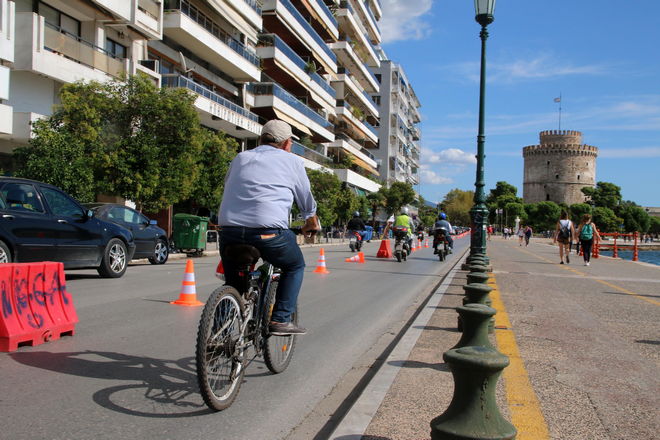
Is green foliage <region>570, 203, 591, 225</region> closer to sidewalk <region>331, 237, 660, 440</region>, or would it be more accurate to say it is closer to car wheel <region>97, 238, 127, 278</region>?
sidewalk <region>331, 237, 660, 440</region>

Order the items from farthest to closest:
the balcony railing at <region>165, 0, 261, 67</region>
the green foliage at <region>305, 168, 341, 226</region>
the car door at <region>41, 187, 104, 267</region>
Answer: the green foliage at <region>305, 168, 341, 226</region> → the balcony railing at <region>165, 0, 261, 67</region> → the car door at <region>41, 187, 104, 267</region>

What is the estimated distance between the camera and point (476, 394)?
2469mm

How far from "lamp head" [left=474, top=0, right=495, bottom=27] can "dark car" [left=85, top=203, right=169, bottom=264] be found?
8.99 m

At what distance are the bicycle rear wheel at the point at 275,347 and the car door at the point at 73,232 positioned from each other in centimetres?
601

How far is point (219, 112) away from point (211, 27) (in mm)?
4982

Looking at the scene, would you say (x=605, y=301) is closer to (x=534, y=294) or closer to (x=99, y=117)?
(x=534, y=294)

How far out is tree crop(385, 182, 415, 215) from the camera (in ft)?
214

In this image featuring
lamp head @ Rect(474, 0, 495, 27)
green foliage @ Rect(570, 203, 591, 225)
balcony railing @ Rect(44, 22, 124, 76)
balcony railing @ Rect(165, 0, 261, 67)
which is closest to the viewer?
lamp head @ Rect(474, 0, 495, 27)

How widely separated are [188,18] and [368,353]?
24.6 m

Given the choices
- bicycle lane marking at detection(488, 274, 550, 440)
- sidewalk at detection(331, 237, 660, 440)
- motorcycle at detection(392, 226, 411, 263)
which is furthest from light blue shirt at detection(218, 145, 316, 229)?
motorcycle at detection(392, 226, 411, 263)

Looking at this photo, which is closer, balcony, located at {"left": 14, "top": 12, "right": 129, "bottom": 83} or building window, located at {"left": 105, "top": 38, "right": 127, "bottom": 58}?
balcony, located at {"left": 14, "top": 12, "right": 129, "bottom": 83}

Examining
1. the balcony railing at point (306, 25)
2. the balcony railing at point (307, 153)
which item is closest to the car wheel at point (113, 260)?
the balcony railing at point (307, 153)

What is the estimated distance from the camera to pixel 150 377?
12.8ft

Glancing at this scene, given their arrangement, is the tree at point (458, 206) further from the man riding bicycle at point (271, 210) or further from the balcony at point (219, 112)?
the man riding bicycle at point (271, 210)
